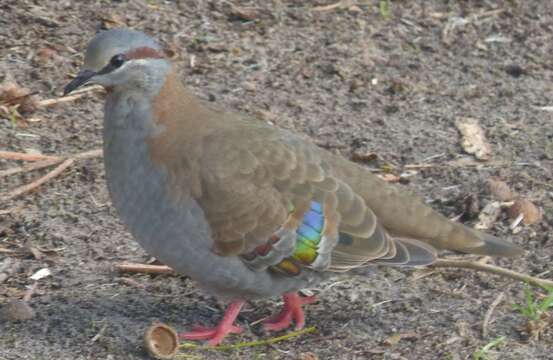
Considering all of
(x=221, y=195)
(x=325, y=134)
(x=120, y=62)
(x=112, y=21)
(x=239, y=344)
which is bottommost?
(x=239, y=344)

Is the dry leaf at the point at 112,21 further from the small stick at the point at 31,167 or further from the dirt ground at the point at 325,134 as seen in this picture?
the small stick at the point at 31,167

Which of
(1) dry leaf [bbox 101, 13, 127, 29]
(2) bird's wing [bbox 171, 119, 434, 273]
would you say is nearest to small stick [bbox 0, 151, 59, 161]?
(1) dry leaf [bbox 101, 13, 127, 29]

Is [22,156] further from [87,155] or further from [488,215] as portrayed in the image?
[488,215]

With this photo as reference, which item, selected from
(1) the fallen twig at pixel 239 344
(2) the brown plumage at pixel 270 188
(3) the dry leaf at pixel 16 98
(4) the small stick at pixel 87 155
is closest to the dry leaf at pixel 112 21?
(3) the dry leaf at pixel 16 98

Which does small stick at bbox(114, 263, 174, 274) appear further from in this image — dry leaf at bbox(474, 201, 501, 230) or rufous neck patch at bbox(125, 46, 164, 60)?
dry leaf at bbox(474, 201, 501, 230)

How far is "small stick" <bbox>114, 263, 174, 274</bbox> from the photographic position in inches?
213

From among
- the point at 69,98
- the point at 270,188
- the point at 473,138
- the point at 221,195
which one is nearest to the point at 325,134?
the point at 473,138

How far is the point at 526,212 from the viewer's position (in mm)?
5945

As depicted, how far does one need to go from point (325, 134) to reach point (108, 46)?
2.30m

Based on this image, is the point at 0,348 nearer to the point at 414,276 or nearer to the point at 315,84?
the point at 414,276

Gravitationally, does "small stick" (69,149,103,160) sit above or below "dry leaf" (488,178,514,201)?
below

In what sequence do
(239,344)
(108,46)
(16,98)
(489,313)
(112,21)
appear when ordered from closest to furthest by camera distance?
(108,46)
(239,344)
(489,313)
(16,98)
(112,21)

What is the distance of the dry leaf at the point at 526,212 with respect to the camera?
593 centimetres

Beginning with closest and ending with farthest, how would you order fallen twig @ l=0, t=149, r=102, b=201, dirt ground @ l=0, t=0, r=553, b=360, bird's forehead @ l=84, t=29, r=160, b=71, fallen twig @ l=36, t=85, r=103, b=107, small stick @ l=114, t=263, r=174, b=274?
bird's forehead @ l=84, t=29, r=160, b=71, dirt ground @ l=0, t=0, r=553, b=360, small stick @ l=114, t=263, r=174, b=274, fallen twig @ l=0, t=149, r=102, b=201, fallen twig @ l=36, t=85, r=103, b=107
